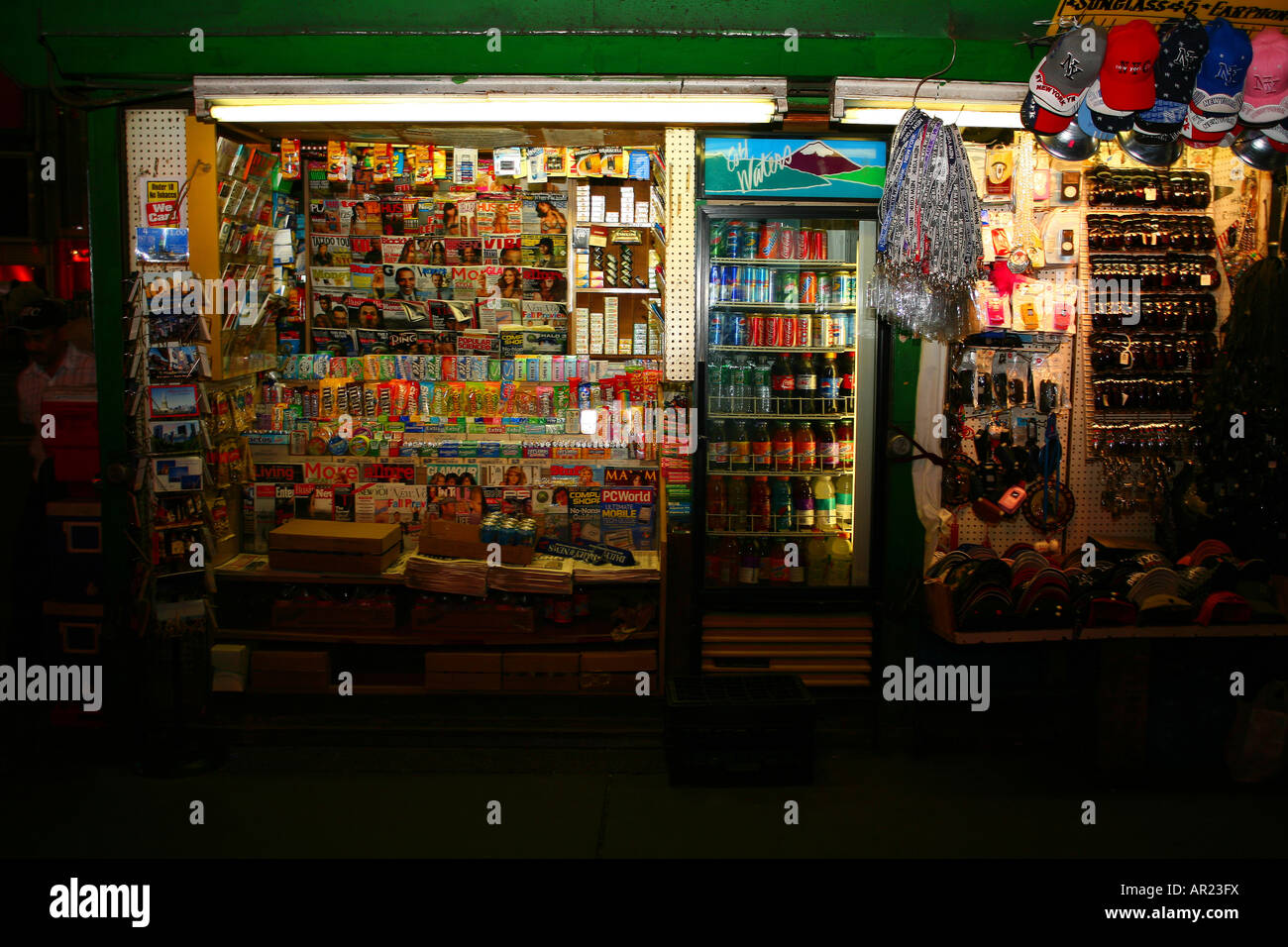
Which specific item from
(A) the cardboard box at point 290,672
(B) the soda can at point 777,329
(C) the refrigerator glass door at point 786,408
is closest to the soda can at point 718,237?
(C) the refrigerator glass door at point 786,408

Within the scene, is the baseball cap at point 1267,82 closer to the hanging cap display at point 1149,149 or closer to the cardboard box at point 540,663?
the hanging cap display at point 1149,149

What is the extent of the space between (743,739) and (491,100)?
10.3ft

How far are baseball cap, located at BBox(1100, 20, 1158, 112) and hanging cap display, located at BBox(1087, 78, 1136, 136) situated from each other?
0.13 feet

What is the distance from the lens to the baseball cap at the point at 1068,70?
3725mm

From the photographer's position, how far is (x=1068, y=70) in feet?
12.2

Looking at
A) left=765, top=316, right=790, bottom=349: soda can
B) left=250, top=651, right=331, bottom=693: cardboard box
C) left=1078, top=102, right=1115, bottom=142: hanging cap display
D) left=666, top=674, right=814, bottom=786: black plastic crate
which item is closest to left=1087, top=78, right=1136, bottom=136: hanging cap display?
left=1078, top=102, right=1115, bottom=142: hanging cap display

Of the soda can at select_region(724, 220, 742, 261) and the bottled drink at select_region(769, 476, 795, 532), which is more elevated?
the soda can at select_region(724, 220, 742, 261)

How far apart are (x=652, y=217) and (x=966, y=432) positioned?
210 centimetres

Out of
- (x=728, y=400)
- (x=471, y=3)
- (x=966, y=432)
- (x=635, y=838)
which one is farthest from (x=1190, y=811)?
(x=471, y=3)

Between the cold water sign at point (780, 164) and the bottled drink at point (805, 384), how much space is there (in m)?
0.93

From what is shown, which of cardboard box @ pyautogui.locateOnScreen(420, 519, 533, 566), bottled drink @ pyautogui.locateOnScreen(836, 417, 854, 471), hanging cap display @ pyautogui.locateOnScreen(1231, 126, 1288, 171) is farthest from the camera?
bottled drink @ pyautogui.locateOnScreen(836, 417, 854, 471)

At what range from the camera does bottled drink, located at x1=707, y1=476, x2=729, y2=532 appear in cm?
497

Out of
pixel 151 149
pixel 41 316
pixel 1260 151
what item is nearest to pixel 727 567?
pixel 1260 151

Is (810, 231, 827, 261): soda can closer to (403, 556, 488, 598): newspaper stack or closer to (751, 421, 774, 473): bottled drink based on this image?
(751, 421, 774, 473): bottled drink
